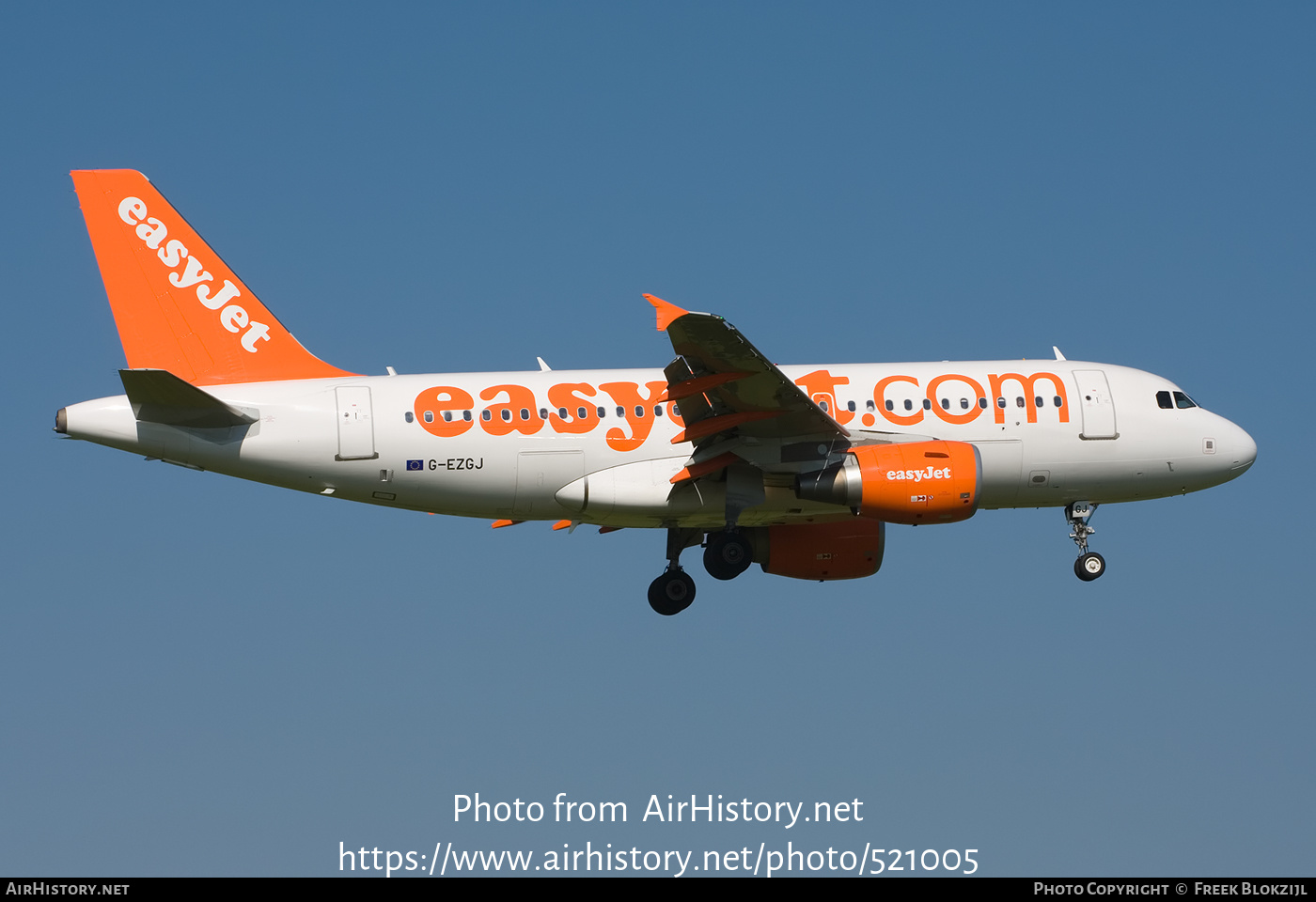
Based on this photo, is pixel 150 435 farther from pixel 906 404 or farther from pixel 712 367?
pixel 906 404

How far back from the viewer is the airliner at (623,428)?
3450cm

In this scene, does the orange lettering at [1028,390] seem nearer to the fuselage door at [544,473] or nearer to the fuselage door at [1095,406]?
the fuselage door at [1095,406]

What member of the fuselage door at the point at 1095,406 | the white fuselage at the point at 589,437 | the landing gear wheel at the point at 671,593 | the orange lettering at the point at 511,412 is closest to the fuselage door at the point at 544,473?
the white fuselage at the point at 589,437

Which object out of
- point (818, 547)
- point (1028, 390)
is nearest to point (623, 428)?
point (818, 547)

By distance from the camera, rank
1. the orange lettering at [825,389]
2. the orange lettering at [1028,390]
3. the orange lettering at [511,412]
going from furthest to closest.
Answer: the orange lettering at [1028,390] → the orange lettering at [825,389] → the orange lettering at [511,412]

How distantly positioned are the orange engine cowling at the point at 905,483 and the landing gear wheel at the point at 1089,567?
16.4ft

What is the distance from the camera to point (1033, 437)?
37031 millimetres

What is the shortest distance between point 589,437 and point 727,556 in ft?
15.9

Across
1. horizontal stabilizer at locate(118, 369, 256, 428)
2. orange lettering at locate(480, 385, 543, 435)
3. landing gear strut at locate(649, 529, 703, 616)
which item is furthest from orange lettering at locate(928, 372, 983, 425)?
horizontal stabilizer at locate(118, 369, 256, 428)

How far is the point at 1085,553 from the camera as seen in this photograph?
38.5 meters

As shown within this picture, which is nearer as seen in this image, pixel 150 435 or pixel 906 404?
pixel 150 435
